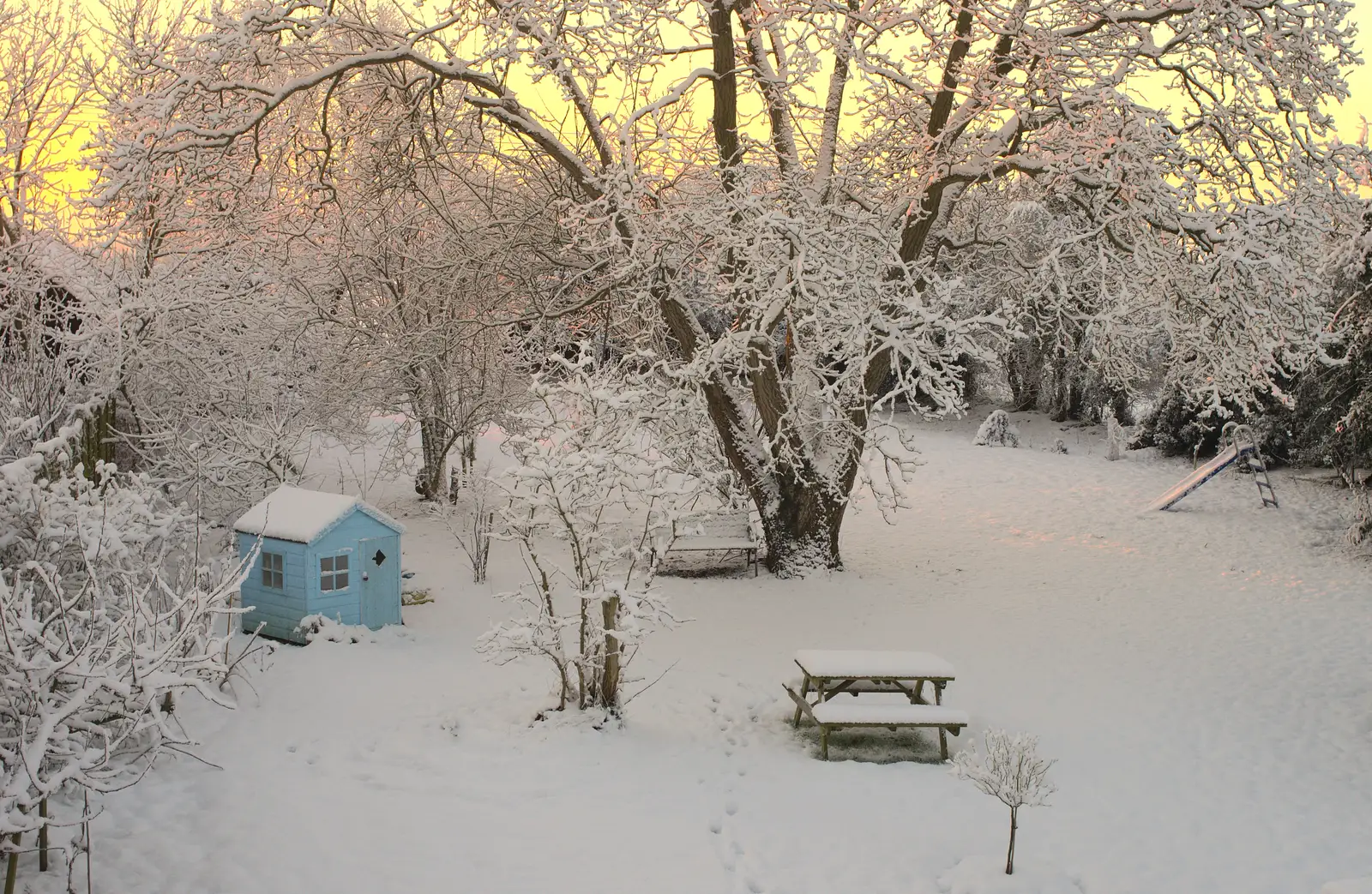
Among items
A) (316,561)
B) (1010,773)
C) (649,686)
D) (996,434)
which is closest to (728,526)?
(649,686)

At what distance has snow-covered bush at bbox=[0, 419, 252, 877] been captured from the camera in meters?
4.35

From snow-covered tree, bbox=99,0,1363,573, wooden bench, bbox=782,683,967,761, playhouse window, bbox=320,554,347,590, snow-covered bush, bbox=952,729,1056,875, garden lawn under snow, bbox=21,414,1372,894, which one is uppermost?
snow-covered tree, bbox=99,0,1363,573

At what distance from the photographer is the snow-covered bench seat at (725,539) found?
43.2 ft

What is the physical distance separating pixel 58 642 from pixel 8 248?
9579mm

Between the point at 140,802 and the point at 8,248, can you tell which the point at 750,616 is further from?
the point at 8,248

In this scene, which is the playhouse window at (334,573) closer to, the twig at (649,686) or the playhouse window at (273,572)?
the playhouse window at (273,572)

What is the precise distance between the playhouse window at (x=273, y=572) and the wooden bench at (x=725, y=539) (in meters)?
→ 5.10

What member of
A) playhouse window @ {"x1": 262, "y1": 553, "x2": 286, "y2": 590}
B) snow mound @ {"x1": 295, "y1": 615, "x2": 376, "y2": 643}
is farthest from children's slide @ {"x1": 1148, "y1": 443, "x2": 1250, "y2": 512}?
playhouse window @ {"x1": 262, "y1": 553, "x2": 286, "y2": 590}

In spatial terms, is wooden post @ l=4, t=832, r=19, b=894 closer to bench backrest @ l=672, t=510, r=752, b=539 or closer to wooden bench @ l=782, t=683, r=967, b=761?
wooden bench @ l=782, t=683, r=967, b=761

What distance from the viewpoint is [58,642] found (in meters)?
4.73

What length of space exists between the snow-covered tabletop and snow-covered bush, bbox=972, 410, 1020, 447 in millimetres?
16858

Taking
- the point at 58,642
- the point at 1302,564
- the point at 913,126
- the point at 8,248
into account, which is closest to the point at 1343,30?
the point at 913,126

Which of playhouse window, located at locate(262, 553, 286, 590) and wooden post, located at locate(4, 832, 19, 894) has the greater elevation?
playhouse window, located at locate(262, 553, 286, 590)

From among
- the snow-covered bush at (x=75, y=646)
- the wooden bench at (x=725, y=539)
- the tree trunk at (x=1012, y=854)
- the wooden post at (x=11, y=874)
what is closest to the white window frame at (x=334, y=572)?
the snow-covered bush at (x=75, y=646)
